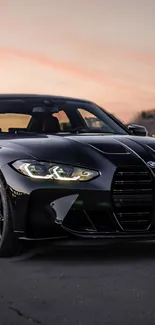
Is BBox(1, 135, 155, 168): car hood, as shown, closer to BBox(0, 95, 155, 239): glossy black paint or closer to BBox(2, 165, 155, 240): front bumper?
BBox(0, 95, 155, 239): glossy black paint

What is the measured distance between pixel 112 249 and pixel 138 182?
752 mm

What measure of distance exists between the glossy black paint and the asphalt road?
0.23 metres

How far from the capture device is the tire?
6398mm

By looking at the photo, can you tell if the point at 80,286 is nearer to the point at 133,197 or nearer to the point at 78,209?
the point at 78,209

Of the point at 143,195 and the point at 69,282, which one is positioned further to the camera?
the point at 143,195

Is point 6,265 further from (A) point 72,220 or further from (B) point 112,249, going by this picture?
(B) point 112,249

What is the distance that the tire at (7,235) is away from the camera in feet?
21.0

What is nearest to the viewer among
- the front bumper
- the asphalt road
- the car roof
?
the asphalt road

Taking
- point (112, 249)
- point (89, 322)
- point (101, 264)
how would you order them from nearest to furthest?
point (89, 322) < point (101, 264) < point (112, 249)

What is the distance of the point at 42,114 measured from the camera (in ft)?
26.7

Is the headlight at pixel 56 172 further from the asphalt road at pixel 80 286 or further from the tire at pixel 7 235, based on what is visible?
the asphalt road at pixel 80 286

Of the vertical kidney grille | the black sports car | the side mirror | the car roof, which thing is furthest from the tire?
the side mirror

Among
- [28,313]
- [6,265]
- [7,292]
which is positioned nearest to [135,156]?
[6,265]

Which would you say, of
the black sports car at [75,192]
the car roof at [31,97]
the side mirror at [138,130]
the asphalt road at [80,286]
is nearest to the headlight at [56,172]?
the black sports car at [75,192]
